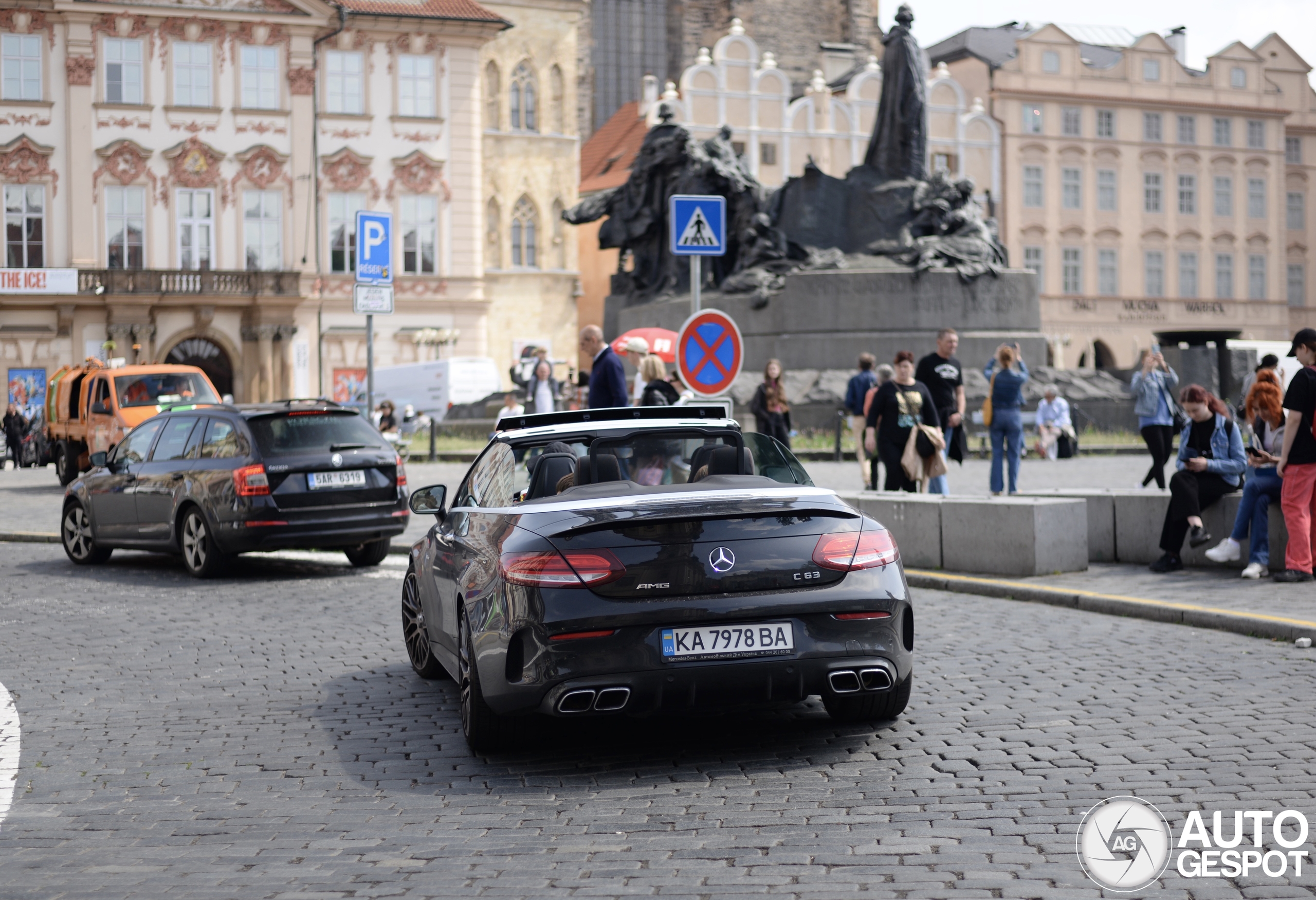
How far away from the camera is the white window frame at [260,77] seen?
5472 cm

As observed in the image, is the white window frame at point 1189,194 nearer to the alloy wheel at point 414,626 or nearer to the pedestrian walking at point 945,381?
the pedestrian walking at point 945,381

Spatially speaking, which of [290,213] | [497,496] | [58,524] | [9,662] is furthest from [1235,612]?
[290,213]

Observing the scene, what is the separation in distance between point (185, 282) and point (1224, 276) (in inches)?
1952

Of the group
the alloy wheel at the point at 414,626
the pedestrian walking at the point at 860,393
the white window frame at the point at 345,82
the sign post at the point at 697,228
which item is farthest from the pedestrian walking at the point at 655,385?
the white window frame at the point at 345,82

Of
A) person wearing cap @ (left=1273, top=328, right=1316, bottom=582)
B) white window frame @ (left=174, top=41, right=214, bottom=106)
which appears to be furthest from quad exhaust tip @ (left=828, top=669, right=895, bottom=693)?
white window frame @ (left=174, top=41, right=214, bottom=106)

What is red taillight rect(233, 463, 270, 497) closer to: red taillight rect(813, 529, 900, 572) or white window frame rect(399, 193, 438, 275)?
red taillight rect(813, 529, 900, 572)

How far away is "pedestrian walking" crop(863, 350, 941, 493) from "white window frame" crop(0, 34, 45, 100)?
44457 millimetres

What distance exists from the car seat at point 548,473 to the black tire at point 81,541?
9.42 metres

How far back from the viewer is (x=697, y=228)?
46.6 feet

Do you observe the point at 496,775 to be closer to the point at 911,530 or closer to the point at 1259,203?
the point at 911,530

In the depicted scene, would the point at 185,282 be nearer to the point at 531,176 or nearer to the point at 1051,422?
the point at 531,176

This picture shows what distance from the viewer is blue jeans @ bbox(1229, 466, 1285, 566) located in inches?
460

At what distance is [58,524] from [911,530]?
11.5 m

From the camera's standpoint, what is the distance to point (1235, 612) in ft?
32.4
